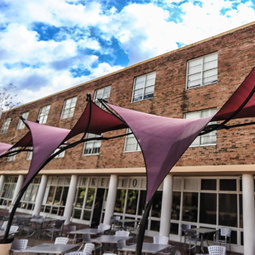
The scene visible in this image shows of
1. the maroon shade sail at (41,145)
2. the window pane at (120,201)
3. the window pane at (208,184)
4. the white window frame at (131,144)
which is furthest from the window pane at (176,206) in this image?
the maroon shade sail at (41,145)

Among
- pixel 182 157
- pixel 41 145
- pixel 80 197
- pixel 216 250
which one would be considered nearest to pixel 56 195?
pixel 80 197

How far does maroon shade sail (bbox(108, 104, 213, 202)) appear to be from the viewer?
3.17 meters

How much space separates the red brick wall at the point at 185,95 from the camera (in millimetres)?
9969

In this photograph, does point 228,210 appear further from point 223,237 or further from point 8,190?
point 8,190

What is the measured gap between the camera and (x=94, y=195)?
16.4 m

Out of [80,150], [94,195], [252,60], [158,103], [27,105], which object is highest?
[27,105]

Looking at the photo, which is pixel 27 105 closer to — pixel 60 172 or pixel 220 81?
pixel 60 172

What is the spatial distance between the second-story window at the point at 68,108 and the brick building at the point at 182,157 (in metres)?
0.26

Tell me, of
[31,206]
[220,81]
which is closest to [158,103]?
[220,81]

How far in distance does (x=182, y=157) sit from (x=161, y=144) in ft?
25.6

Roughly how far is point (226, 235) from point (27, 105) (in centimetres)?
2189

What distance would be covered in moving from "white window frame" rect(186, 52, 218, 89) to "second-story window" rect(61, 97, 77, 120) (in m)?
10.0

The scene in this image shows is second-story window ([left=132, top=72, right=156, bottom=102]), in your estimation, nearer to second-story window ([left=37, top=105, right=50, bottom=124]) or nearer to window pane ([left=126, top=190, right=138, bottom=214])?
window pane ([left=126, top=190, right=138, bottom=214])

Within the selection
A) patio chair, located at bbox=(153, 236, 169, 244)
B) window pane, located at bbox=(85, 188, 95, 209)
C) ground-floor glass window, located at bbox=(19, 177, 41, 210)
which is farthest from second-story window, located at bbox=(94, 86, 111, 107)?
patio chair, located at bbox=(153, 236, 169, 244)
